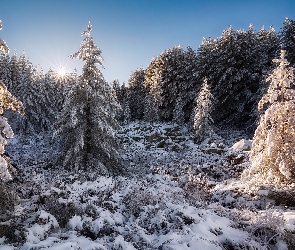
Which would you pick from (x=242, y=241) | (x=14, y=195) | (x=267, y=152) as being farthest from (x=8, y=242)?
(x=267, y=152)

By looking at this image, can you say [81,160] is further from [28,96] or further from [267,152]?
[28,96]

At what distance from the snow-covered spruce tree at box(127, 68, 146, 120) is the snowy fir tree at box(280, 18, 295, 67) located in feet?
73.5

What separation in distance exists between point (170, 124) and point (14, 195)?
31373 mm

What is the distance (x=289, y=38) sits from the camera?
36.4 m

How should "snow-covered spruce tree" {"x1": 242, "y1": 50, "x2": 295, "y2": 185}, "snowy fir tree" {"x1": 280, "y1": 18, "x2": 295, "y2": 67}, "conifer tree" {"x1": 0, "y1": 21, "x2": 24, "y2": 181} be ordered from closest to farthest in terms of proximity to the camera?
1. "conifer tree" {"x1": 0, "y1": 21, "x2": 24, "y2": 181}
2. "snow-covered spruce tree" {"x1": 242, "y1": 50, "x2": 295, "y2": 185}
3. "snowy fir tree" {"x1": 280, "y1": 18, "x2": 295, "y2": 67}

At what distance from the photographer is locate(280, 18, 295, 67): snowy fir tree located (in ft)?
115

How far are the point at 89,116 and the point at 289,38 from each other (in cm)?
2978

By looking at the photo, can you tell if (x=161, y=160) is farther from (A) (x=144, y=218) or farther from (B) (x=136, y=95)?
(B) (x=136, y=95)

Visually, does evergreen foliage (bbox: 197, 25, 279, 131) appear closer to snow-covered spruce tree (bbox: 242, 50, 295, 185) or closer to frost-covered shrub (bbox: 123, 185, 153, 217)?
snow-covered spruce tree (bbox: 242, 50, 295, 185)

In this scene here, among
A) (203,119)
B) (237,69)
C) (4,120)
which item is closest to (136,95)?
(237,69)

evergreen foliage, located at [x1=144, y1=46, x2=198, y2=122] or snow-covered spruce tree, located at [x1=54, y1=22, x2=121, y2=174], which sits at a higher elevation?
evergreen foliage, located at [x1=144, y1=46, x2=198, y2=122]

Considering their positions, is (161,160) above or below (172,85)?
below

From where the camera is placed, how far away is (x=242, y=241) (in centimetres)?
733

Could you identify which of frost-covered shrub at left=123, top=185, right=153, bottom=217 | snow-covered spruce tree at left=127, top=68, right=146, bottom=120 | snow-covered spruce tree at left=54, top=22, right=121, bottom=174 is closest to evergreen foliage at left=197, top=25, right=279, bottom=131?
snow-covered spruce tree at left=127, top=68, right=146, bottom=120
